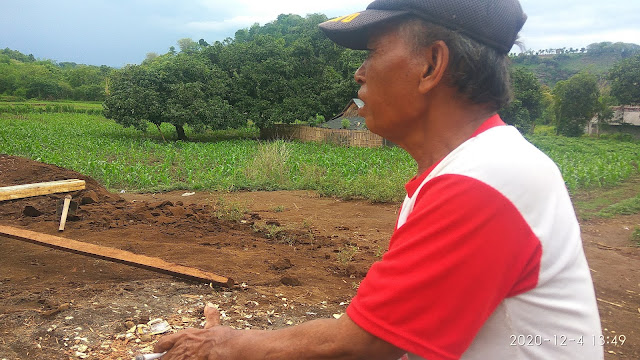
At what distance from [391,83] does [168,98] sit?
2305 centimetres

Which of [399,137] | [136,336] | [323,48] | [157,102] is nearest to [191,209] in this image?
Answer: [136,336]

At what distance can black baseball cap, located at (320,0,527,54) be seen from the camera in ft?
3.38

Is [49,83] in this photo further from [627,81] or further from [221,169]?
[627,81]

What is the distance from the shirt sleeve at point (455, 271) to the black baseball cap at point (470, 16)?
1.26ft

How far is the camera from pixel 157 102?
2211 centimetres

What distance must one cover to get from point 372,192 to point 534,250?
823 cm

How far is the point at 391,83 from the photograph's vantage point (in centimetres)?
118

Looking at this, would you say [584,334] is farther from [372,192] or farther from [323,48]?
[323,48]

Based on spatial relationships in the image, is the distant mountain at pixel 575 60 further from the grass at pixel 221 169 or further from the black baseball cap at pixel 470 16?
the black baseball cap at pixel 470 16

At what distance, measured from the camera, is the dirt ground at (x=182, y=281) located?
2891 millimetres

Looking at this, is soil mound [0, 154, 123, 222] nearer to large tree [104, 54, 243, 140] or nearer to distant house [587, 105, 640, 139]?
large tree [104, 54, 243, 140]

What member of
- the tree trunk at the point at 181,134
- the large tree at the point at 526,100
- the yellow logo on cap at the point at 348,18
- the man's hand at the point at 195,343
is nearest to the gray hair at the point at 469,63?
the yellow logo on cap at the point at 348,18

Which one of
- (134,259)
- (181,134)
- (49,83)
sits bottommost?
(181,134)

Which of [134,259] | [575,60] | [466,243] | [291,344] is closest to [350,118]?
[134,259]
